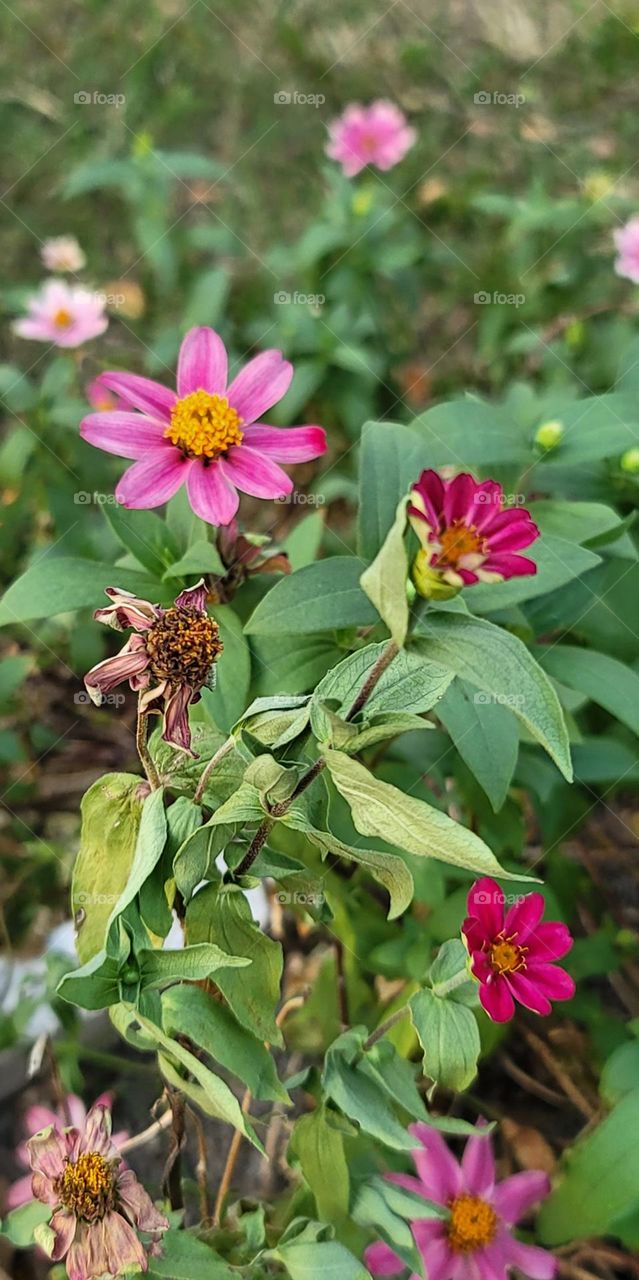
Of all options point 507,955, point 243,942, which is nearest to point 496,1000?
point 507,955

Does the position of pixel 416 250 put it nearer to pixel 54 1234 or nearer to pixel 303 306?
pixel 303 306

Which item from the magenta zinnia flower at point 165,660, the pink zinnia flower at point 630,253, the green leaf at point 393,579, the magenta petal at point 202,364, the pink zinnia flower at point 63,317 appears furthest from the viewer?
the pink zinnia flower at point 63,317

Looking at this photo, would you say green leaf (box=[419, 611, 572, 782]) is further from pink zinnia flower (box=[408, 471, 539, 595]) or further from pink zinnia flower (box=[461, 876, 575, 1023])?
pink zinnia flower (box=[461, 876, 575, 1023])

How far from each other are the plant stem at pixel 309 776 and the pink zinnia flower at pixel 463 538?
0.14 ft

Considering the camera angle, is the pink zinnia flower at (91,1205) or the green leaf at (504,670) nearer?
the green leaf at (504,670)

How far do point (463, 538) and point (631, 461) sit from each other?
465mm

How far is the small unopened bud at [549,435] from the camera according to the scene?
0.87 meters

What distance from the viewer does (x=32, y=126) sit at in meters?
2.07

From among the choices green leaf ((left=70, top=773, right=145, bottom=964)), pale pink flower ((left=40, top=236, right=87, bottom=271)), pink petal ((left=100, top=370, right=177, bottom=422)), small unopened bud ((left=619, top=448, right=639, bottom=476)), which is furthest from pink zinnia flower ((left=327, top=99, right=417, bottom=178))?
green leaf ((left=70, top=773, right=145, bottom=964))

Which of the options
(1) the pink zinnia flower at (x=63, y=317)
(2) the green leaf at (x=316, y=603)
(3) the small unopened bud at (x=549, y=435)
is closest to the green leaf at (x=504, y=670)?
(2) the green leaf at (x=316, y=603)

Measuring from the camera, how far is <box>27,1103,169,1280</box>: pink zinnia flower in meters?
Answer: 0.63

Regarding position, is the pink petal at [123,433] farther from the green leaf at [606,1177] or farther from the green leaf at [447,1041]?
the green leaf at [606,1177]

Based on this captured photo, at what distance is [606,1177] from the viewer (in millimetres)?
798

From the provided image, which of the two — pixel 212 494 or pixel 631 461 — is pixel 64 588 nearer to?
pixel 212 494
